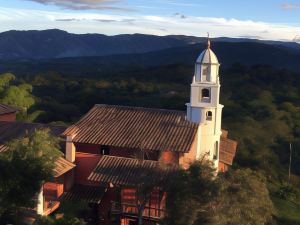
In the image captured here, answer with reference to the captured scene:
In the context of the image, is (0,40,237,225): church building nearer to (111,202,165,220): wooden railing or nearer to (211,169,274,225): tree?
(111,202,165,220): wooden railing

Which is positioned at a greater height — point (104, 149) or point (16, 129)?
point (16, 129)

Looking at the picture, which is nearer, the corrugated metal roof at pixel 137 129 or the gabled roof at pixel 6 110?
the corrugated metal roof at pixel 137 129

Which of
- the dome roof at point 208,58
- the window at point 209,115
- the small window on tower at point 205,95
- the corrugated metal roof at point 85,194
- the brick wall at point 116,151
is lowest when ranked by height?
the corrugated metal roof at point 85,194

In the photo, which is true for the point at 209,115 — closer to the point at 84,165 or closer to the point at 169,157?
the point at 169,157

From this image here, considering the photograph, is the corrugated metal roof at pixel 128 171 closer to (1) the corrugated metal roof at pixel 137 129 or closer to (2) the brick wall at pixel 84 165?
(1) the corrugated metal roof at pixel 137 129

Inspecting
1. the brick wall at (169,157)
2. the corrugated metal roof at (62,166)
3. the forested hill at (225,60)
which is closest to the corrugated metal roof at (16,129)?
the corrugated metal roof at (62,166)

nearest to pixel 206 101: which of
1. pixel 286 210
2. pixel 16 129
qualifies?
pixel 16 129

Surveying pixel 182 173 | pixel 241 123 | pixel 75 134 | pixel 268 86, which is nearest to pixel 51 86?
pixel 268 86
